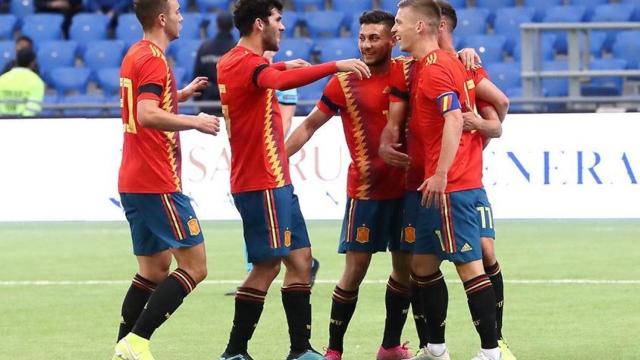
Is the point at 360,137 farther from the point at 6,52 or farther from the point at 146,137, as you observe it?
the point at 6,52

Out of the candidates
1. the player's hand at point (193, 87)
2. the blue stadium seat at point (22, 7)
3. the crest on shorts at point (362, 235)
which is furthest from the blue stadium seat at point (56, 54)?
the crest on shorts at point (362, 235)

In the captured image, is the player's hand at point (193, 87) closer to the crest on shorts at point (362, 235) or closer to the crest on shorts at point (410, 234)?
the crest on shorts at point (362, 235)

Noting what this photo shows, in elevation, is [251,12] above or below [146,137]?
above

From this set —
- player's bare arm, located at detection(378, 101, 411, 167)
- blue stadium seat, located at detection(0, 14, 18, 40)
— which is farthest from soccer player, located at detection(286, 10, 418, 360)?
blue stadium seat, located at detection(0, 14, 18, 40)

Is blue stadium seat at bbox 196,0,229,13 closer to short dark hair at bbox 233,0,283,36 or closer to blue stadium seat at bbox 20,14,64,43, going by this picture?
blue stadium seat at bbox 20,14,64,43

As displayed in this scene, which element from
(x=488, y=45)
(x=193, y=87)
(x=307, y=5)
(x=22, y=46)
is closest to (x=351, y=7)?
(x=307, y=5)

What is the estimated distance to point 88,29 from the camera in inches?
920

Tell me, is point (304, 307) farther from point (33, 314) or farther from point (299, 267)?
point (33, 314)

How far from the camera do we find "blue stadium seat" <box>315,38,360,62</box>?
68.8 ft

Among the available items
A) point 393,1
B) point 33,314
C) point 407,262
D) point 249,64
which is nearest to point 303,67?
point 249,64

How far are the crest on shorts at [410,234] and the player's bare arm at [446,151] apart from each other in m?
0.57

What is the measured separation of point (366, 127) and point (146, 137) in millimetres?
1273

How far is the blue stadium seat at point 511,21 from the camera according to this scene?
21547 mm

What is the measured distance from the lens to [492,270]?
27.0 feet
